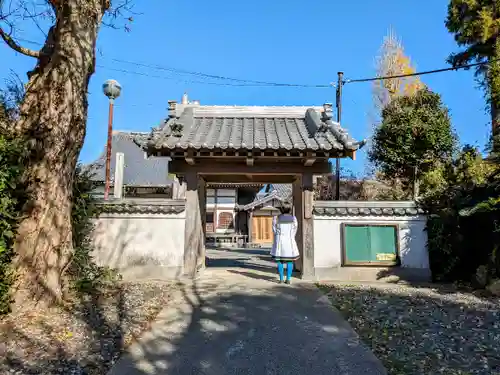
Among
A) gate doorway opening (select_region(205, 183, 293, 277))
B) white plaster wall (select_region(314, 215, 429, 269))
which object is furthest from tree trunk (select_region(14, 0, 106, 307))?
gate doorway opening (select_region(205, 183, 293, 277))

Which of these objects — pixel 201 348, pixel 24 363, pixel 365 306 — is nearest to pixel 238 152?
pixel 365 306

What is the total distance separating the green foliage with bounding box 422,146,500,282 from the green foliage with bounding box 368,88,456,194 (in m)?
4.83

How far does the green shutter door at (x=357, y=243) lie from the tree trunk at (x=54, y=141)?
515cm

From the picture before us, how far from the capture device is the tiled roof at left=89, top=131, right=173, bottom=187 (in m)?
17.4

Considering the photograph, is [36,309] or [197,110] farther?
[197,110]

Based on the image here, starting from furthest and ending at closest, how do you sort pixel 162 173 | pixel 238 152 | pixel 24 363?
pixel 162 173 → pixel 238 152 → pixel 24 363

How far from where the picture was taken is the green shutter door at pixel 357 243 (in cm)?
707

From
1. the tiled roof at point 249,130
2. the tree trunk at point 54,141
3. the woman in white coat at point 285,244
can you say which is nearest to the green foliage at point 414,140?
the tiled roof at point 249,130

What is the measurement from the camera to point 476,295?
A: 5801 mm

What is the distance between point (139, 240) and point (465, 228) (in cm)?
653

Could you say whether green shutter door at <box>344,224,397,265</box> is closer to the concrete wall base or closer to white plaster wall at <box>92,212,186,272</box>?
the concrete wall base

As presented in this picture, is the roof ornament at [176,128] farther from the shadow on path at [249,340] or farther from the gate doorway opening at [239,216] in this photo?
the gate doorway opening at [239,216]

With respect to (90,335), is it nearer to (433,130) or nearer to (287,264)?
(287,264)

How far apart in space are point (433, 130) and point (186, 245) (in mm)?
9766
